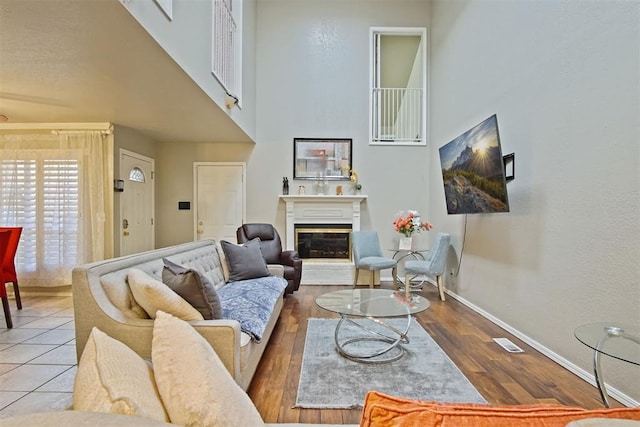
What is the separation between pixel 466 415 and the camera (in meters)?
0.68

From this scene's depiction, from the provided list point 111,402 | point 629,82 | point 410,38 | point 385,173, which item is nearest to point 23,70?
point 111,402

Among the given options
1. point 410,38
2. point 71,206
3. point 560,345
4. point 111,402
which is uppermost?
point 410,38

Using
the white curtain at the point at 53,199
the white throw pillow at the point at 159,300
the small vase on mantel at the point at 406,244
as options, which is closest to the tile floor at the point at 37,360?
the white throw pillow at the point at 159,300

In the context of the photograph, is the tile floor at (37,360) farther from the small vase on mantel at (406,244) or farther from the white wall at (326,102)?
the small vase on mantel at (406,244)

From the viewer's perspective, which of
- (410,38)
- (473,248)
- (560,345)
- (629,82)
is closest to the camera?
(629,82)

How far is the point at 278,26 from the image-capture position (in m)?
5.71

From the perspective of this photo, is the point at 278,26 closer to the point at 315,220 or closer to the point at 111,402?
the point at 315,220

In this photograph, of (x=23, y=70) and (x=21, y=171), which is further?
(x=21, y=171)

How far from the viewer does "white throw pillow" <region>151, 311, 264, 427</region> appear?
89 cm

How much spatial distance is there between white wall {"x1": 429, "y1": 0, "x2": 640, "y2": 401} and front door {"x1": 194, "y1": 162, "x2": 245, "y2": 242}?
145 inches

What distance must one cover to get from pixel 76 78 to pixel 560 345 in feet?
14.8

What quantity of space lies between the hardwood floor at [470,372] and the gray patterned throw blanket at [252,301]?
37cm

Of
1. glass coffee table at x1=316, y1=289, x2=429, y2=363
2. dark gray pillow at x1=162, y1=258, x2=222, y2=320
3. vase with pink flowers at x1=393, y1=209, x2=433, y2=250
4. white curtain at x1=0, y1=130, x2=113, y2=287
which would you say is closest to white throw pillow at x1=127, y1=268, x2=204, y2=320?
dark gray pillow at x1=162, y1=258, x2=222, y2=320

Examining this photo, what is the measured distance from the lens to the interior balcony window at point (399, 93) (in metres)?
5.72
